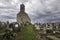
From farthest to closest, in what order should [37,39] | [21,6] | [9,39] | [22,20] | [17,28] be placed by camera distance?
[21,6]
[22,20]
[17,28]
[37,39]
[9,39]

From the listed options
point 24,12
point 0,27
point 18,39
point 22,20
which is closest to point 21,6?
point 24,12

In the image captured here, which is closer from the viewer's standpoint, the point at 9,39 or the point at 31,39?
the point at 9,39

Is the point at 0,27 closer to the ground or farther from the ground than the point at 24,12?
closer to the ground

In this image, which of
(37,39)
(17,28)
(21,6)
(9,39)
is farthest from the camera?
(21,6)

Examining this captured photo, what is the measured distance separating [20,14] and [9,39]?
53.1 metres

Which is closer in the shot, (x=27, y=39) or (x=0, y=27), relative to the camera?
(x=27, y=39)

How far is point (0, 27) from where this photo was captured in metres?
23.7

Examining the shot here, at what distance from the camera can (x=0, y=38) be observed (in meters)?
15.8

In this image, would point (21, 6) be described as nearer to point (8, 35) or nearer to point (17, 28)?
point (17, 28)

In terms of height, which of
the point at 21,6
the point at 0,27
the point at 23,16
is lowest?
the point at 0,27

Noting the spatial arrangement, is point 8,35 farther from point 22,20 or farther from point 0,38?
point 22,20

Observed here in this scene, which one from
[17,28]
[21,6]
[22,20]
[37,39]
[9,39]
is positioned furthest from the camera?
[21,6]

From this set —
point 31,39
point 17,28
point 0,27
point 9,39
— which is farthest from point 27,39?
point 0,27

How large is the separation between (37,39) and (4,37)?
16.1 ft
